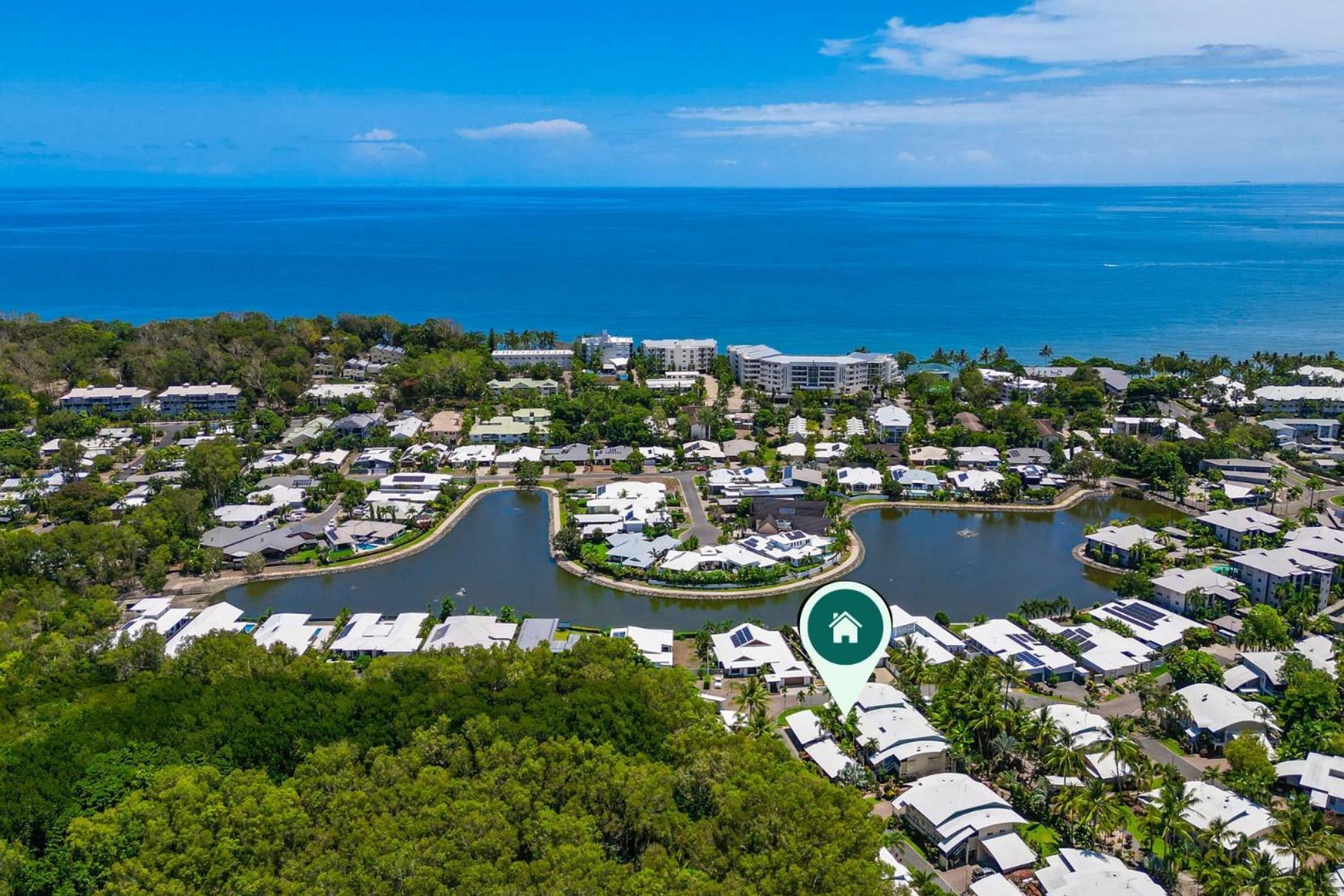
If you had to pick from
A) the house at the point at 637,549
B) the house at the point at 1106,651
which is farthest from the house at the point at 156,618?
the house at the point at 1106,651

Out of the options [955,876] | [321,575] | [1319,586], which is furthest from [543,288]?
[955,876]

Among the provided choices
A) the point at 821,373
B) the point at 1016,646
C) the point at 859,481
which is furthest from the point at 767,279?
the point at 1016,646

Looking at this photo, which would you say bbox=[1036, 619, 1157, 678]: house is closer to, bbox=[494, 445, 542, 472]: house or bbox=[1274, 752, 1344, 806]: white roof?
bbox=[1274, 752, 1344, 806]: white roof

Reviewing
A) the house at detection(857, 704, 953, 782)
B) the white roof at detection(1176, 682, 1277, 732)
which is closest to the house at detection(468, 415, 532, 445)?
the house at detection(857, 704, 953, 782)

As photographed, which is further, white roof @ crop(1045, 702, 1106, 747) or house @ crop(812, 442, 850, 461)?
house @ crop(812, 442, 850, 461)

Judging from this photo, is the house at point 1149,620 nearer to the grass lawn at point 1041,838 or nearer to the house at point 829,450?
the grass lawn at point 1041,838

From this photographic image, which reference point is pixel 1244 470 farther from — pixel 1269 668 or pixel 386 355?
pixel 386 355
